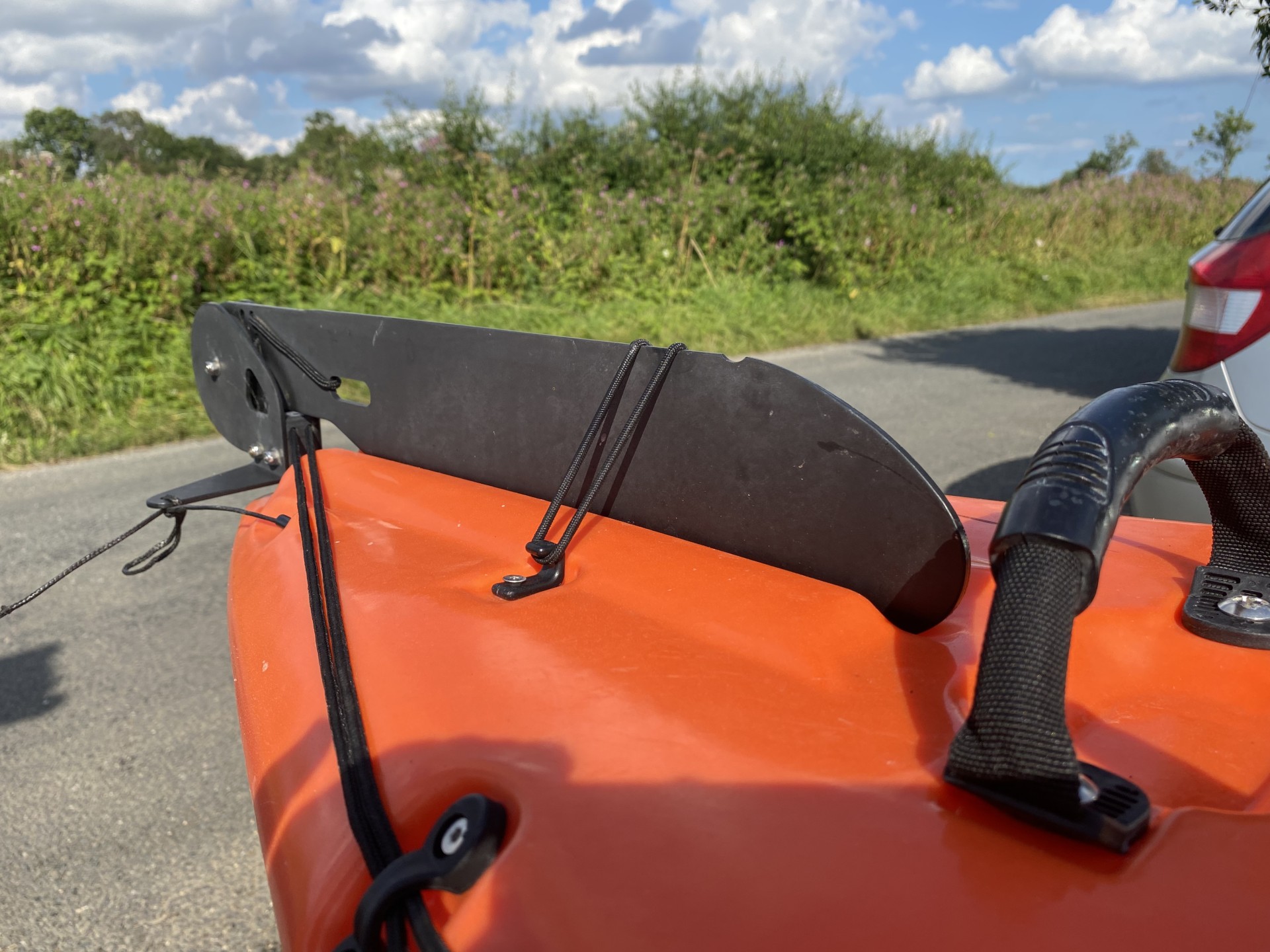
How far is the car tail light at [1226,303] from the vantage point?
256 centimetres

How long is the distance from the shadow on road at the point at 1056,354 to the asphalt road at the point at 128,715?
2093 millimetres

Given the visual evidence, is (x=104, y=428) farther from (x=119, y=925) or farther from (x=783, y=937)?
(x=783, y=937)

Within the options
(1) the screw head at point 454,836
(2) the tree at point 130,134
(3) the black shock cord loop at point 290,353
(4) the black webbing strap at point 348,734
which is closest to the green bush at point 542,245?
(3) the black shock cord loop at point 290,353

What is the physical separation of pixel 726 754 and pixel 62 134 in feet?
107

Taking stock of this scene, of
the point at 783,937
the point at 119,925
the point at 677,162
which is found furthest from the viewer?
the point at 677,162

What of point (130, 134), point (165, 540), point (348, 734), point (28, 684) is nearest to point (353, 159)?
point (28, 684)

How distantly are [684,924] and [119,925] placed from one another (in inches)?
74.9

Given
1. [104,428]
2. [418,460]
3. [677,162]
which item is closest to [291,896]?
[418,460]

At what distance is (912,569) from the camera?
1.18 m

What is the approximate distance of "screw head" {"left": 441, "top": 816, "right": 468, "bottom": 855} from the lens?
2.68 feet

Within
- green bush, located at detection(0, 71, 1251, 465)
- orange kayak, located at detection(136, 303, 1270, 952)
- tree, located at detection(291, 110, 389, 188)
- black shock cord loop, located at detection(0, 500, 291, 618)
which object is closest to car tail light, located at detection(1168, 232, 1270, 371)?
orange kayak, located at detection(136, 303, 1270, 952)

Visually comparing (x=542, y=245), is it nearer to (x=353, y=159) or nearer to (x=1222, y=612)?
(x=353, y=159)

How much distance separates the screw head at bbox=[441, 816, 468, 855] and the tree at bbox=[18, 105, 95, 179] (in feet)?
30.7

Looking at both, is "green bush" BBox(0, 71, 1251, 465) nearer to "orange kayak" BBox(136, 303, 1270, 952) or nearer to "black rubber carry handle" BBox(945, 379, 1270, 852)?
"orange kayak" BBox(136, 303, 1270, 952)
